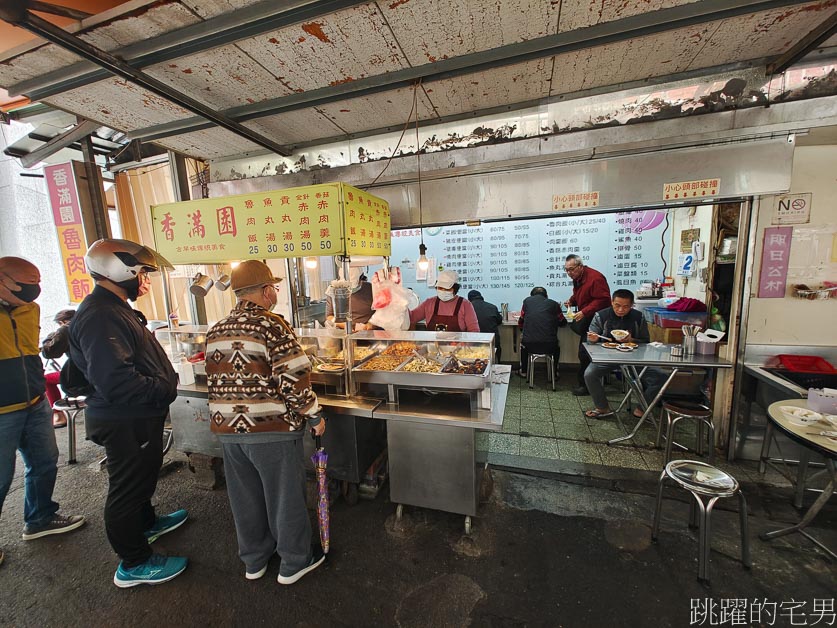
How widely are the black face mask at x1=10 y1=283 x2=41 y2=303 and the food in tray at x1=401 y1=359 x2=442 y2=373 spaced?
3.07 m

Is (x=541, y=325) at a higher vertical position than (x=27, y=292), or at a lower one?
lower

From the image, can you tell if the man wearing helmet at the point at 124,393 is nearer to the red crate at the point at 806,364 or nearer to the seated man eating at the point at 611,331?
the seated man eating at the point at 611,331

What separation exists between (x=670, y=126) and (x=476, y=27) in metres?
2.18

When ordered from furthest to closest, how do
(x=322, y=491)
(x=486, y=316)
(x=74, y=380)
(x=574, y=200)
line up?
(x=486, y=316), (x=574, y=200), (x=322, y=491), (x=74, y=380)

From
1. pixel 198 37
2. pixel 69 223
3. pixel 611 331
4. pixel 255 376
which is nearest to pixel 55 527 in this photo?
pixel 255 376

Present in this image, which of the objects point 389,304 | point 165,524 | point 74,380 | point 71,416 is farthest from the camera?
point 71,416

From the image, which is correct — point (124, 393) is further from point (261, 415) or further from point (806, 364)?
point (806, 364)

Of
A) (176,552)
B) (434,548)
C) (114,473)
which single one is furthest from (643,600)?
(114,473)

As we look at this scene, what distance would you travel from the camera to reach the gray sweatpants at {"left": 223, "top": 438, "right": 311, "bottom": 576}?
2.25 meters

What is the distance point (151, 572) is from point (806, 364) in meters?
6.08

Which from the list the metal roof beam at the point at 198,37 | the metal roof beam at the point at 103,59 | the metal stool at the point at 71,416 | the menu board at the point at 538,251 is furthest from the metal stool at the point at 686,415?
the metal stool at the point at 71,416

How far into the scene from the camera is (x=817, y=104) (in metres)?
2.78

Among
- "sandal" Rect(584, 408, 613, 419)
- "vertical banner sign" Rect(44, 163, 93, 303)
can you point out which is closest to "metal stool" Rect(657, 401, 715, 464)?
"sandal" Rect(584, 408, 613, 419)

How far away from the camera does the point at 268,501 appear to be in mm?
2309
